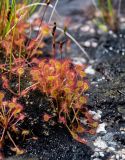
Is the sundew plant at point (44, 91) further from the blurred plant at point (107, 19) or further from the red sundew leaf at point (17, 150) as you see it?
the blurred plant at point (107, 19)

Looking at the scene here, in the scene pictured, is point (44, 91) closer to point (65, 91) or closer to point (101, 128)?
point (65, 91)

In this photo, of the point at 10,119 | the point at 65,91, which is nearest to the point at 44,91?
the point at 65,91

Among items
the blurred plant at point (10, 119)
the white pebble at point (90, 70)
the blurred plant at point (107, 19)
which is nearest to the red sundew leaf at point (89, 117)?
the blurred plant at point (10, 119)

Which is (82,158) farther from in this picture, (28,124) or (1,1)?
(1,1)

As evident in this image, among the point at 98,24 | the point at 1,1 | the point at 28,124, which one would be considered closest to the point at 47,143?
the point at 28,124

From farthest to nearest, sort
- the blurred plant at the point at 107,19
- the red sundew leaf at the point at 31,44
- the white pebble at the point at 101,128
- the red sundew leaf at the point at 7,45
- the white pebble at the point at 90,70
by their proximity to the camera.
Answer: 1. the blurred plant at the point at 107,19
2. the white pebble at the point at 90,70
3. the red sundew leaf at the point at 31,44
4. the red sundew leaf at the point at 7,45
5. the white pebble at the point at 101,128

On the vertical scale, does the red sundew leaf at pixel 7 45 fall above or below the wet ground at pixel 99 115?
above
